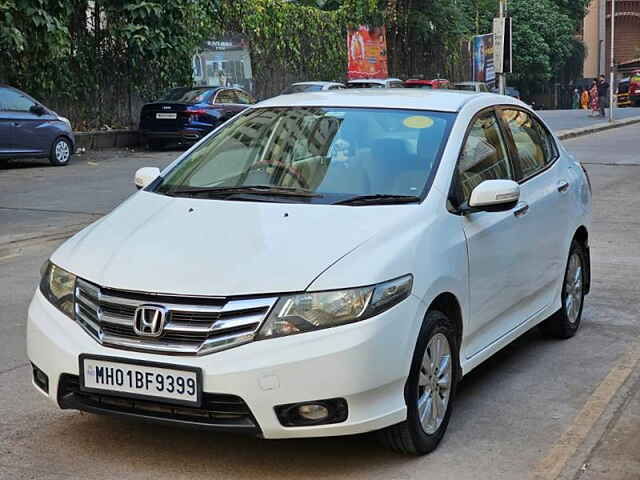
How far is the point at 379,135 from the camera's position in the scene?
5.60m

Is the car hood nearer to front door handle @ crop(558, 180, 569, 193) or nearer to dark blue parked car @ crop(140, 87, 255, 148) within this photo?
front door handle @ crop(558, 180, 569, 193)

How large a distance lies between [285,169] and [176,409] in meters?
1.61

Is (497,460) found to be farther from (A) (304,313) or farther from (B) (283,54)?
(B) (283,54)

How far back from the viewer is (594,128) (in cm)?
3334

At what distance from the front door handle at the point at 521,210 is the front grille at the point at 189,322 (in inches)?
79.6

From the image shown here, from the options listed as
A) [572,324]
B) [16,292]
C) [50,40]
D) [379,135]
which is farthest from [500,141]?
[50,40]

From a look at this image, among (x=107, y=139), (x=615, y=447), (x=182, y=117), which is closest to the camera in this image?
(x=615, y=447)

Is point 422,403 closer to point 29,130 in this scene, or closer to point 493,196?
point 493,196

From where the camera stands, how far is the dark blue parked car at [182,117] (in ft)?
77.6

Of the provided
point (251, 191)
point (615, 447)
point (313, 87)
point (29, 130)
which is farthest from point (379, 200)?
point (313, 87)

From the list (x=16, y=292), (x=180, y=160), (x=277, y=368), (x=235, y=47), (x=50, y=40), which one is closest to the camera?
(x=277, y=368)

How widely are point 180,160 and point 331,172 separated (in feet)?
3.26

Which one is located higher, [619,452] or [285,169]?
[285,169]

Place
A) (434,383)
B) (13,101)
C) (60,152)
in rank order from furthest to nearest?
1. (60,152)
2. (13,101)
3. (434,383)
